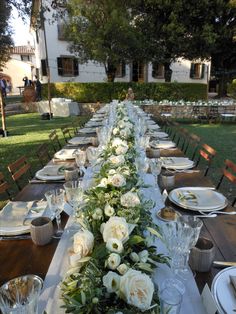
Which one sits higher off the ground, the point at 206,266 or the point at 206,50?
the point at 206,50

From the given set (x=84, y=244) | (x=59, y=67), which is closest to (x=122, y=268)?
(x=84, y=244)

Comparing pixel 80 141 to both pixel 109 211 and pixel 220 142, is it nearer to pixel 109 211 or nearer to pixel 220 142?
pixel 109 211

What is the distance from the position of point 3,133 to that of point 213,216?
741 centimetres

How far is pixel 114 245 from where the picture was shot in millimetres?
857

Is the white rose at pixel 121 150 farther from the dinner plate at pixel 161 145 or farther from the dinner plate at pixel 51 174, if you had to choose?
the dinner plate at pixel 161 145

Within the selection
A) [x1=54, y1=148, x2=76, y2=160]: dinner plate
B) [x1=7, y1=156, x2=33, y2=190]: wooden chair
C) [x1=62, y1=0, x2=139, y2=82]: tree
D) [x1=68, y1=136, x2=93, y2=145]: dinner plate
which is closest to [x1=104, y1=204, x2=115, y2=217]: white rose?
[x1=7, y1=156, x2=33, y2=190]: wooden chair

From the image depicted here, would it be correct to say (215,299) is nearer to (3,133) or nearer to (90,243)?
(90,243)

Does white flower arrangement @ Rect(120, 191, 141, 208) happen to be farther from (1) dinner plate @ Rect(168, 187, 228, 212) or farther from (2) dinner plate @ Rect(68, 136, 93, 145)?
(2) dinner plate @ Rect(68, 136, 93, 145)

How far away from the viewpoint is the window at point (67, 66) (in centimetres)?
1755

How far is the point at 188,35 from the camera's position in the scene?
12.7 meters

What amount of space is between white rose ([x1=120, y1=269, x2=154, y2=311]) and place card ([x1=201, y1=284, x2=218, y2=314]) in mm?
320

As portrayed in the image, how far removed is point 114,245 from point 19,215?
37.5 inches

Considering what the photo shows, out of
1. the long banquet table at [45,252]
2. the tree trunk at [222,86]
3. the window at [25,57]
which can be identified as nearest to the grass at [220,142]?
the long banquet table at [45,252]

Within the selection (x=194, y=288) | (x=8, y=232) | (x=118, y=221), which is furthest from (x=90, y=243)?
(x=8, y=232)
